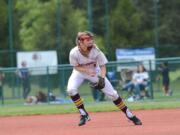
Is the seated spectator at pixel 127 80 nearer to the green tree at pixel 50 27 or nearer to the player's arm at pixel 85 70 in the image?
the player's arm at pixel 85 70

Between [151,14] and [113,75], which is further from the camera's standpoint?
[151,14]

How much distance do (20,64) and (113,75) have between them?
294 inches

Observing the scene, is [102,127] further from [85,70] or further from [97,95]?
[97,95]

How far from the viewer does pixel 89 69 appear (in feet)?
42.2

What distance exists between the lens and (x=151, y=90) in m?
23.7

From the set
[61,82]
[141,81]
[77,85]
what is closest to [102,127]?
[77,85]

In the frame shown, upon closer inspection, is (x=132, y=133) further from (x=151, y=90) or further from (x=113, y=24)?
(x=113, y=24)

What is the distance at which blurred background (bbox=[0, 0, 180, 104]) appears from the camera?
2534 centimetres

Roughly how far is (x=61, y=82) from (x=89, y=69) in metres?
13.1

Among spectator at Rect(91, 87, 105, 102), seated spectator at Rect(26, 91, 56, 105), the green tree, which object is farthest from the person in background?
the green tree

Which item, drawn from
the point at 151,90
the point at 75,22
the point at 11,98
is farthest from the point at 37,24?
the point at 151,90

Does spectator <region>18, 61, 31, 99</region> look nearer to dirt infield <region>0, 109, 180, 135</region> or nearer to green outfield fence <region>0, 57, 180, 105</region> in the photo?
green outfield fence <region>0, 57, 180, 105</region>

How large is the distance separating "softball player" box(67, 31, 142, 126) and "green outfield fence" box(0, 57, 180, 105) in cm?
1141

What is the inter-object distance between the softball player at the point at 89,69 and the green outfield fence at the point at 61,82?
1141 centimetres
